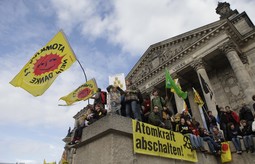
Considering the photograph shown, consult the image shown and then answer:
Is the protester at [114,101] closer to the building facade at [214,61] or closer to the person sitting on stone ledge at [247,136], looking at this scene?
the person sitting on stone ledge at [247,136]

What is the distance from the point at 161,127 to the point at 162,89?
18.6 meters

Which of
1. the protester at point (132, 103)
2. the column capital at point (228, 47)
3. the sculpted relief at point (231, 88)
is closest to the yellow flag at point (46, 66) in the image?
the protester at point (132, 103)

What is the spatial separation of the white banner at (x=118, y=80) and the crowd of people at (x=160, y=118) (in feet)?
2.57

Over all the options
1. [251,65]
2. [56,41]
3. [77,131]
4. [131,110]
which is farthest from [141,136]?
[251,65]

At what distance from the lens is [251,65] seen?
63.7 feet

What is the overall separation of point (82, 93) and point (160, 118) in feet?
19.6

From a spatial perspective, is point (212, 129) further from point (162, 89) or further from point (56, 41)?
point (162, 89)

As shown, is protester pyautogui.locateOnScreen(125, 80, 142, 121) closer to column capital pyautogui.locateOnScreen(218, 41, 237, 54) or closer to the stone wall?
the stone wall

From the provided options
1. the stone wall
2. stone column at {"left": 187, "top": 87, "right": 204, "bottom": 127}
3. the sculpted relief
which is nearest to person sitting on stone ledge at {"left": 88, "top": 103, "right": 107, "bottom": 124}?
the stone wall

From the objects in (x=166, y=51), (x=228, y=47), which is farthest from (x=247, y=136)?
(x=166, y=51)

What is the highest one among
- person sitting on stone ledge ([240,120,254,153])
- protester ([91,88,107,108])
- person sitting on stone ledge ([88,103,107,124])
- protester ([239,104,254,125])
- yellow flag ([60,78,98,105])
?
yellow flag ([60,78,98,105])

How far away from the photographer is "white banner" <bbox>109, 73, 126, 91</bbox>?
8.05 m

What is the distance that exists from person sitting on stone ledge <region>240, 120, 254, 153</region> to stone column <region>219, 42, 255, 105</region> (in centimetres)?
877

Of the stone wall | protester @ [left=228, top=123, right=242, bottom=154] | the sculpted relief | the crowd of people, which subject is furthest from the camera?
the sculpted relief
